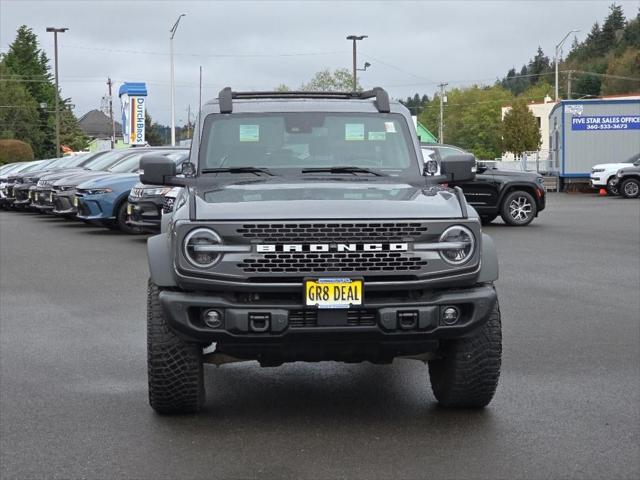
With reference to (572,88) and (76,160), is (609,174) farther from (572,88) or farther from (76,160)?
(572,88)

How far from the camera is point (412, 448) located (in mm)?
6000

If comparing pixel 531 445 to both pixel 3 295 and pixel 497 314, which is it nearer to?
pixel 497 314

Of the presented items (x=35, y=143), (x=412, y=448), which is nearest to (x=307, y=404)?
(x=412, y=448)

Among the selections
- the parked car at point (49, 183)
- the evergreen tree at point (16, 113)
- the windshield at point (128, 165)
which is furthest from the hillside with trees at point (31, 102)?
the windshield at point (128, 165)

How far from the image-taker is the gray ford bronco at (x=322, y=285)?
19.7 ft

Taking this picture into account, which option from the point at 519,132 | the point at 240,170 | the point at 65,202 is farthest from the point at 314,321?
the point at 519,132

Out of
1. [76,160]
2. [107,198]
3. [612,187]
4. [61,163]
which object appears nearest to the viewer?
Answer: [107,198]

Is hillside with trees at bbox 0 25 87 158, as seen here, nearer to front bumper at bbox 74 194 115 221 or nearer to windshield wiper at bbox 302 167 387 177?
front bumper at bbox 74 194 115 221

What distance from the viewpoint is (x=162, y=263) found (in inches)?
250

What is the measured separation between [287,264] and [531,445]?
5.23 feet

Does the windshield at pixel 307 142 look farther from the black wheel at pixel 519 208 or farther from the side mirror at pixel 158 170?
the black wheel at pixel 519 208

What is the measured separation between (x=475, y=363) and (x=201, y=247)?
1.70 meters

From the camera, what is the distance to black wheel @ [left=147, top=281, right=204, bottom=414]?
6375 millimetres

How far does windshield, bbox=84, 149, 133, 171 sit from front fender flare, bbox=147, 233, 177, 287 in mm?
18806
